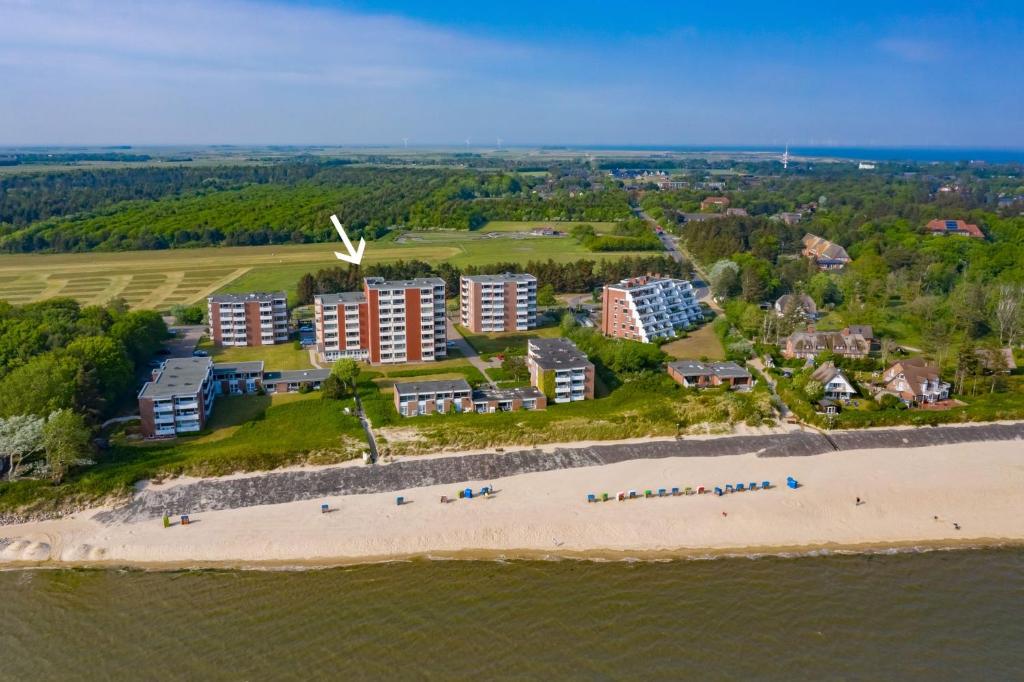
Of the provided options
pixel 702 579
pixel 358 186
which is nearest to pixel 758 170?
pixel 358 186

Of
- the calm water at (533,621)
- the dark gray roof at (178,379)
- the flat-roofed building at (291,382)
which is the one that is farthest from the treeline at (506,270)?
the calm water at (533,621)

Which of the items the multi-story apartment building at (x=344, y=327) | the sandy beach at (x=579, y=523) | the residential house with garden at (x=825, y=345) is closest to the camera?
the sandy beach at (x=579, y=523)

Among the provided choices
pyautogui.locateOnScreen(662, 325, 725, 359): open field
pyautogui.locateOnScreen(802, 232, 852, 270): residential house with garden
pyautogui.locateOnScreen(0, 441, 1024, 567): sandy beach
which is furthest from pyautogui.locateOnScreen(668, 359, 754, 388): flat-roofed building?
pyautogui.locateOnScreen(802, 232, 852, 270): residential house with garden

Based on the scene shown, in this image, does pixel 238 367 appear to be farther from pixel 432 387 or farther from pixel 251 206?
pixel 251 206

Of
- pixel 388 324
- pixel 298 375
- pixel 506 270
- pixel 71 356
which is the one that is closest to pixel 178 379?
pixel 71 356

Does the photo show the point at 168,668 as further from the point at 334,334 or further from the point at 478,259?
the point at 478,259

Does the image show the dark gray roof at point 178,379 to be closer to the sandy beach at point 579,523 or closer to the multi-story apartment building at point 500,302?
the sandy beach at point 579,523
